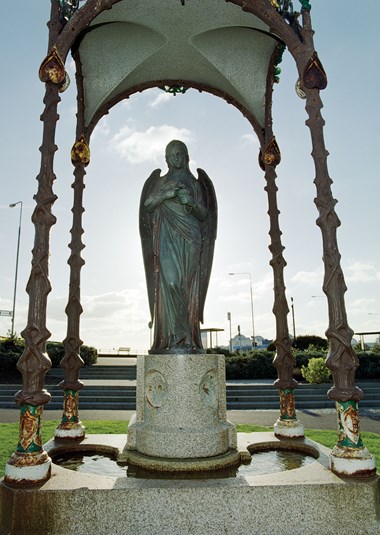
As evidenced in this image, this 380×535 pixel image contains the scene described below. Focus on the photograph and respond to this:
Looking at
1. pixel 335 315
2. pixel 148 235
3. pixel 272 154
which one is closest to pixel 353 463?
pixel 335 315

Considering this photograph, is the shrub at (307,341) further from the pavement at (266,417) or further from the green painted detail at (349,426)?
the green painted detail at (349,426)

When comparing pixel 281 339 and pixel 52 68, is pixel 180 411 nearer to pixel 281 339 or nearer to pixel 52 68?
pixel 281 339

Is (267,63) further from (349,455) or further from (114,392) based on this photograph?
(114,392)

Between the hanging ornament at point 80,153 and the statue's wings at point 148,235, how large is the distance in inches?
54.9

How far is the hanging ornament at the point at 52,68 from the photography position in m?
4.83

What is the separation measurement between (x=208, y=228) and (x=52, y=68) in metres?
3.08

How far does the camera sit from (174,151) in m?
6.09

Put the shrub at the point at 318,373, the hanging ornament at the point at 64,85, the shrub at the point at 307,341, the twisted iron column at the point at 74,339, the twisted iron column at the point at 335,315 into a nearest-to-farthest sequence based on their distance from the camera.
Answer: the twisted iron column at the point at 335,315 → the hanging ornament at the point at 64,85 → the twisted iron column at the point at 74,339 → the shrub at the point at 318,373 → the shrub at the point at 307,341

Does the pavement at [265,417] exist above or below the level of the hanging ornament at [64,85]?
below

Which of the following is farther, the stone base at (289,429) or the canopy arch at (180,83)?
the stone base at (289,429)

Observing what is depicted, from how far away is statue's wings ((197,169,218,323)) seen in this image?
6344 mm

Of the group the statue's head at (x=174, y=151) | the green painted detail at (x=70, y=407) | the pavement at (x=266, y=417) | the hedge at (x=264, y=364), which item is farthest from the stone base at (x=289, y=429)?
the hedge at (x=264, y=364)

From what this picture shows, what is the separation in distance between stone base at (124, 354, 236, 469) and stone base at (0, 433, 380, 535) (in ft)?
3.07

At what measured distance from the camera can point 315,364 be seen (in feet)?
58.7
